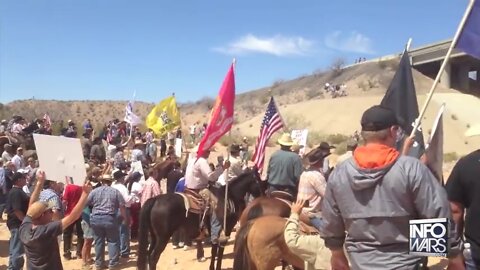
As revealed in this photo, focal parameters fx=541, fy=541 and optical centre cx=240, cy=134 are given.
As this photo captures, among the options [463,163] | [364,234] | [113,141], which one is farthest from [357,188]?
[113,141]

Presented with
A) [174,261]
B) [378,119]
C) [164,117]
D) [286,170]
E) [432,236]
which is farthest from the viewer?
[164,117]

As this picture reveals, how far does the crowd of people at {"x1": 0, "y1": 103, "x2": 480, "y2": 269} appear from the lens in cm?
341

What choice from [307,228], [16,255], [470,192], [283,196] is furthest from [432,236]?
[16,255]

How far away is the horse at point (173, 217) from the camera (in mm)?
10109

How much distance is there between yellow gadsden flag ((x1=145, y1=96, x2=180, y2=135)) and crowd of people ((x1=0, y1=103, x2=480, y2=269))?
5302mm

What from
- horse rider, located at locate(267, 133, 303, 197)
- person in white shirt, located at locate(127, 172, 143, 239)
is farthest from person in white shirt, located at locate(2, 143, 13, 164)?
horse rider, located at locate(267, 133, 303, 197)

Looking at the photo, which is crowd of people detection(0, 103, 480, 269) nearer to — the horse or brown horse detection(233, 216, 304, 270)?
the horse

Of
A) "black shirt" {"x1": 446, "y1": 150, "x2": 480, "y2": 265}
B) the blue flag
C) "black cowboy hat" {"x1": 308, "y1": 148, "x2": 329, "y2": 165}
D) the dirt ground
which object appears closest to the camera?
"black shirt" {"x1": 446, "y1": 150, "x2": 480, "y2": 265}

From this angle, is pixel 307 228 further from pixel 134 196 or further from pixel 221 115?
pixel 134 196

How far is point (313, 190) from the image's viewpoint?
7.21 m

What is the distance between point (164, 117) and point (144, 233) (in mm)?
7658

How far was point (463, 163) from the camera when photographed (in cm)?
446

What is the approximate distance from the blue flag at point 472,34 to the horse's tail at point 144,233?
6886 mm

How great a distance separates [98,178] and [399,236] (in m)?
8.46
